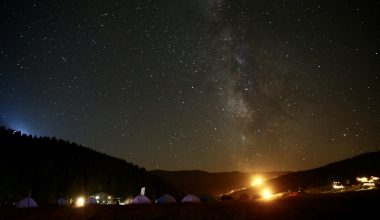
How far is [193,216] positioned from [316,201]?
13241mm

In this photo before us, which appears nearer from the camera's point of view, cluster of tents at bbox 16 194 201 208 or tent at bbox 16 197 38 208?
tent at bbox 16 197 38 208

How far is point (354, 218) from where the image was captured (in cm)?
2723

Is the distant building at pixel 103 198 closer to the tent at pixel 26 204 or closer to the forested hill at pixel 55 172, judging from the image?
the forested hill at pixel 55 172

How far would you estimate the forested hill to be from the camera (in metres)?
89.2

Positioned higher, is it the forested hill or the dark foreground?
the forested hill

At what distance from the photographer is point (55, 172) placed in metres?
100

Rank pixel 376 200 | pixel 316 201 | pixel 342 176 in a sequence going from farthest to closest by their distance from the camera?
pixel 342 176
pixel 316 201
pixel 376 200

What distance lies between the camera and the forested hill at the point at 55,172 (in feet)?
293

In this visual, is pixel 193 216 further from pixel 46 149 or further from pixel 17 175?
pixel 46 149

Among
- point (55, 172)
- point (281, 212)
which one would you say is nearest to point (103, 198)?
point (55, 172)

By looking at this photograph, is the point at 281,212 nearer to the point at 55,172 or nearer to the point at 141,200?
the point at 141,200

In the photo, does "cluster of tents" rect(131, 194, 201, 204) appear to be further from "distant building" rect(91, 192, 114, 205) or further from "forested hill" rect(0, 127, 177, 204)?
"forested hill" rect(0, 127, 177, 204)

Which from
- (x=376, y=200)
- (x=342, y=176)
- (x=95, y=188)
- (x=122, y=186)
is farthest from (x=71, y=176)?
(x=342, y=176)

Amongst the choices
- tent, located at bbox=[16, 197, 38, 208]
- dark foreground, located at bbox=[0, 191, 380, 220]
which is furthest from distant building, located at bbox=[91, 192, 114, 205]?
dark foreground, located at bbox=[0, 191, 380, 220]
